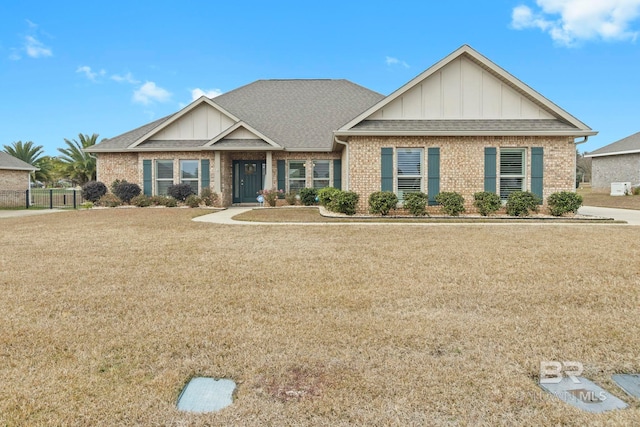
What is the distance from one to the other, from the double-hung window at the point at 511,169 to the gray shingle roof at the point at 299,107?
331 inches

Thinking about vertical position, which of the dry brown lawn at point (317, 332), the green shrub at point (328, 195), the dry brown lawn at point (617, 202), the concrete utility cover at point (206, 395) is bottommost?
the concrete utility cover at point (206, 395)

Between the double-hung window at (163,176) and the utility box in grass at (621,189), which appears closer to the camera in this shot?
the double-hung window at (163,176)

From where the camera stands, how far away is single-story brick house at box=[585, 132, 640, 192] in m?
28.8

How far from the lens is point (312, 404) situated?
99.3 inches

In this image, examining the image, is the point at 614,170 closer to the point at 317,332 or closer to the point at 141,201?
the point at 141,201

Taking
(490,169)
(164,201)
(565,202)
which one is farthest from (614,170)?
(164,201)

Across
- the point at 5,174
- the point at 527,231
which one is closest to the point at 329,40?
the point at 527,231

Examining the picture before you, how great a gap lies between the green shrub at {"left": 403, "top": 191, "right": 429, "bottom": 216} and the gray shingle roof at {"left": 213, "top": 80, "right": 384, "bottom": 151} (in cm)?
706

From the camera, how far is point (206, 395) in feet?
8.80

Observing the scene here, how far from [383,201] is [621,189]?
75.8ft

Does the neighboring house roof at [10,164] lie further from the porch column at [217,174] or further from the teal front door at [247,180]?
the teal front door at [247,180]

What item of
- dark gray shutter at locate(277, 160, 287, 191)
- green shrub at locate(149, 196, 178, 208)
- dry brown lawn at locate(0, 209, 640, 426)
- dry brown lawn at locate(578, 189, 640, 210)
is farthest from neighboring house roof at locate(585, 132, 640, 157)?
green shrub at locate(149, 196, 178, 208)

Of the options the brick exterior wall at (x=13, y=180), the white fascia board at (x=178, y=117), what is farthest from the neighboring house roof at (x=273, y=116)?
the brick exterior wall at (x=13, y=180)

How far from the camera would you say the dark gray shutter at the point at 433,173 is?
49.9 ft
